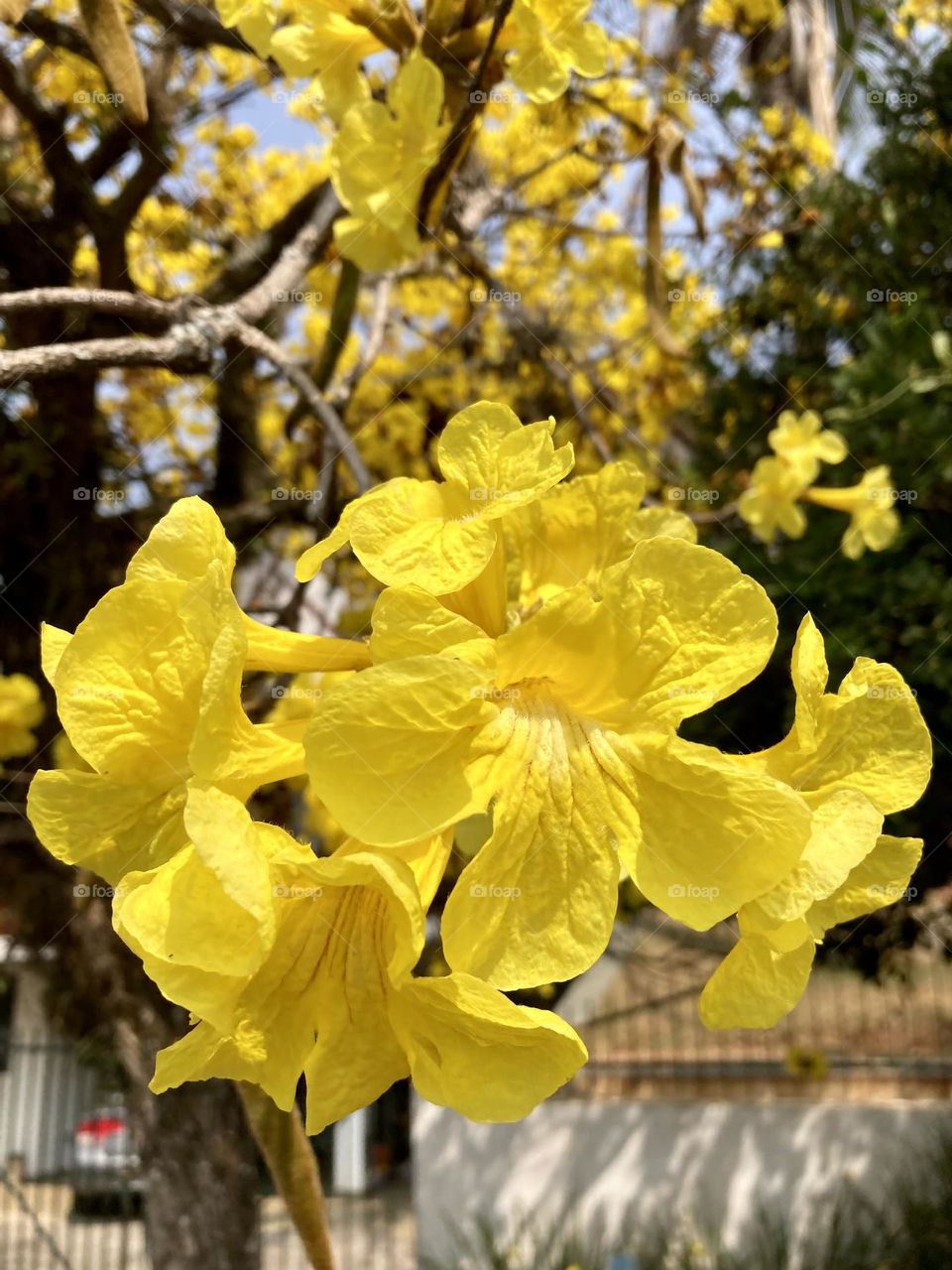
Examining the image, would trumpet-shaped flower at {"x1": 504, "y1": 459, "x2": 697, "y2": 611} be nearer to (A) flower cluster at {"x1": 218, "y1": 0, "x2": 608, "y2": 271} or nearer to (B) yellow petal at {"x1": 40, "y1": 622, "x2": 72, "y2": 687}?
(B) yellow petal at {"x1": 40, "y1": 622, "x2": 72, "y2": 687}

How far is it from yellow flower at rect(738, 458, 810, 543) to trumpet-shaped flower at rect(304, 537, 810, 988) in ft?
7.58

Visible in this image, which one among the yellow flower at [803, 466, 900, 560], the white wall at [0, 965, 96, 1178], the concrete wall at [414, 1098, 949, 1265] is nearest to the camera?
the yellow flower at [803, 466, 900, 560]

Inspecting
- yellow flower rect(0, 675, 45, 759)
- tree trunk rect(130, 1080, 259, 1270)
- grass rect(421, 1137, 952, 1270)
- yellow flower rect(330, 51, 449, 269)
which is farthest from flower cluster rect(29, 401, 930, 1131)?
grass rect(421, 1137, 952, 1270)

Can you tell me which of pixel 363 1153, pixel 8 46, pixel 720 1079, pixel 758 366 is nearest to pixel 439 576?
pixel 8 46

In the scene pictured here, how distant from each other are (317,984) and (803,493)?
266cm

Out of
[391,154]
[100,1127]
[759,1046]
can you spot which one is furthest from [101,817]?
[100,1127]

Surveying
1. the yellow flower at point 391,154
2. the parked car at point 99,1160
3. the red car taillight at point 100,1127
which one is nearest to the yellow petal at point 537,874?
the yellow flower at point 391,154

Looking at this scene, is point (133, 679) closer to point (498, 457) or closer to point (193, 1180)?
point (498, 457)

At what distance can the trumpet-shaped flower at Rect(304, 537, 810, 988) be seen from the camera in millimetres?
650

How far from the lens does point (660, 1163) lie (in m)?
6.15

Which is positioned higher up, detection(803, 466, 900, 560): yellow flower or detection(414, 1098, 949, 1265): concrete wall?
detection(803, 466, 900, 560): yellow flower

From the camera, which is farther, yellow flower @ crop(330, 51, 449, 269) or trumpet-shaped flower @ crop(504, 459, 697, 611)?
yellow flower @ crop(330, 51, 449, 269)

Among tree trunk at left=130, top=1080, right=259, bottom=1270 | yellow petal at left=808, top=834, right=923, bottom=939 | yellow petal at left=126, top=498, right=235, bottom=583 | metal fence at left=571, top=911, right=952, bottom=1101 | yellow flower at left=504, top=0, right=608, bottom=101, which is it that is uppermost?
yellow flower at left=504, top=0, right=608, bottom=101

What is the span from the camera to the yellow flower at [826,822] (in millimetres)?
691
